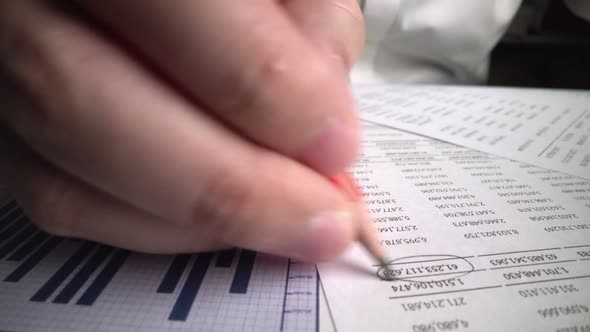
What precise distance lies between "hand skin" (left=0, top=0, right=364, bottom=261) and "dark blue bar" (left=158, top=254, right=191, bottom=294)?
0.21 feet

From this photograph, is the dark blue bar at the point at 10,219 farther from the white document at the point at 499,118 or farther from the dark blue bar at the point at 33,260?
the white document at the point at 499,118

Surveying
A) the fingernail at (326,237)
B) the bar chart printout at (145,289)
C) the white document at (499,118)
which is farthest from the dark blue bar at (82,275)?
the white document at (499,118)

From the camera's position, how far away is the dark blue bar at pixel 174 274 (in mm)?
195

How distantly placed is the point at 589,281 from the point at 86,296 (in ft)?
0.95

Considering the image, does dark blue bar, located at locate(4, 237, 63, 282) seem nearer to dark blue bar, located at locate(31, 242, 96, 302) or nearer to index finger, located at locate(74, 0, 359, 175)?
dark blue bar, located at locate(31, 242, 96, 302)

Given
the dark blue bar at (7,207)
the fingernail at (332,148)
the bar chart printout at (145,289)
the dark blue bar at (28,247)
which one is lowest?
the bar chart printout at (145,289)

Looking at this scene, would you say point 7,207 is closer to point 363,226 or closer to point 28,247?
point 28,247

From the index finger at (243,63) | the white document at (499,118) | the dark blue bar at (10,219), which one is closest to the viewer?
the index finger at (243,63)

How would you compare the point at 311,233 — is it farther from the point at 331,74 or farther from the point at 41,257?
the point at 41,257

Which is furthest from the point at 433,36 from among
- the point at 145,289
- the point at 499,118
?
the point at 145,289

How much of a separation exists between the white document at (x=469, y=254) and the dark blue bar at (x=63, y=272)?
152 millimetres

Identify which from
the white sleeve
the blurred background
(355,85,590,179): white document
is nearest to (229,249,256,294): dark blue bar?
(355,85,590,179): white document

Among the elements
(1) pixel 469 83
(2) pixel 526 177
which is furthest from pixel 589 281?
(1) pixel 469 83

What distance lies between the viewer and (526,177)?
1.02 feet
